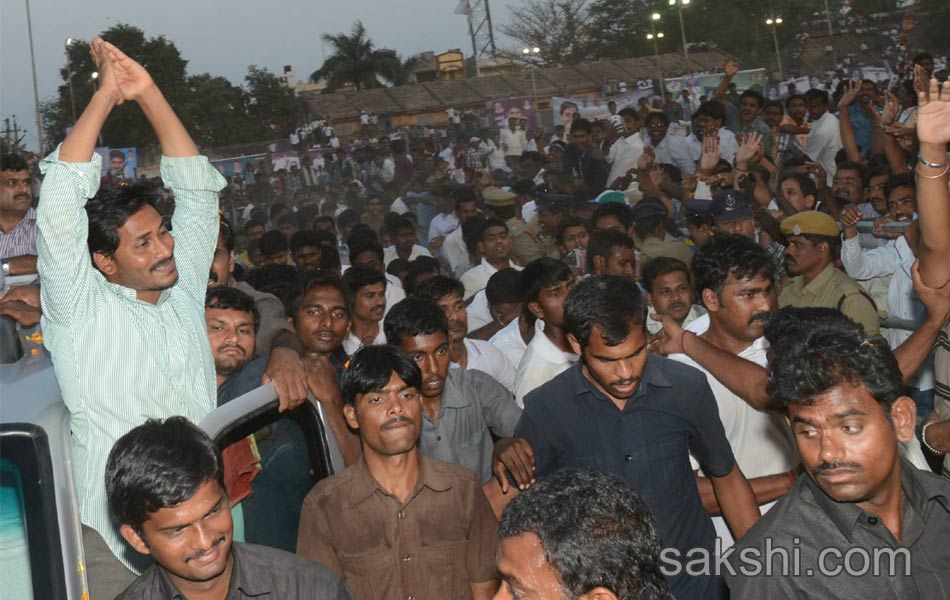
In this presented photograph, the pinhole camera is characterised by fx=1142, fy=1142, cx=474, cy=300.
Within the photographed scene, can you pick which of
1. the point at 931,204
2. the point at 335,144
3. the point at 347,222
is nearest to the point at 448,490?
the point at 931,204

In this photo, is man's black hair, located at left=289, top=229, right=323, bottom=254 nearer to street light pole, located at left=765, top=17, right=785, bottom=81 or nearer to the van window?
the van window

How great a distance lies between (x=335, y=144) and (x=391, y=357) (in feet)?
46.7

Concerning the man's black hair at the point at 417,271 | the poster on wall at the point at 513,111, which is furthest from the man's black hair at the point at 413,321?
the poster on wall at the point at 513,111

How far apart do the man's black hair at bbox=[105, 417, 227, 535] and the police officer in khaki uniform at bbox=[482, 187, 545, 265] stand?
7115 mm

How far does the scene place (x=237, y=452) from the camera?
11.1ft

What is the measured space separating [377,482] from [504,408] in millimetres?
1144

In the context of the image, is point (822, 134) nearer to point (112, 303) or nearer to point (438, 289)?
point (438, 289)

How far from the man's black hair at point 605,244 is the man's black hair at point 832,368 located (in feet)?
15.3

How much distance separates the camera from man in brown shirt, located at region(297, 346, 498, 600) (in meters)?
3.60

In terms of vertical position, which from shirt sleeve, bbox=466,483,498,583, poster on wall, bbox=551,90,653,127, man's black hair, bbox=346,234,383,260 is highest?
poster on wall, bbox=551,90,653,127

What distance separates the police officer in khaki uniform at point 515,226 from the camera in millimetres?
10215

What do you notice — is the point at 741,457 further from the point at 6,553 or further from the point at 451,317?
the point at 6,553

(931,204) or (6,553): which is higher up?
(931,204)

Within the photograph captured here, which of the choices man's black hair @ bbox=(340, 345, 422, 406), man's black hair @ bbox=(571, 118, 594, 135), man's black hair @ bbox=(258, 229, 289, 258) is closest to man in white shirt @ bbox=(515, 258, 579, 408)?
man's black hair @ bbox=(340, 345, 422, 406)
